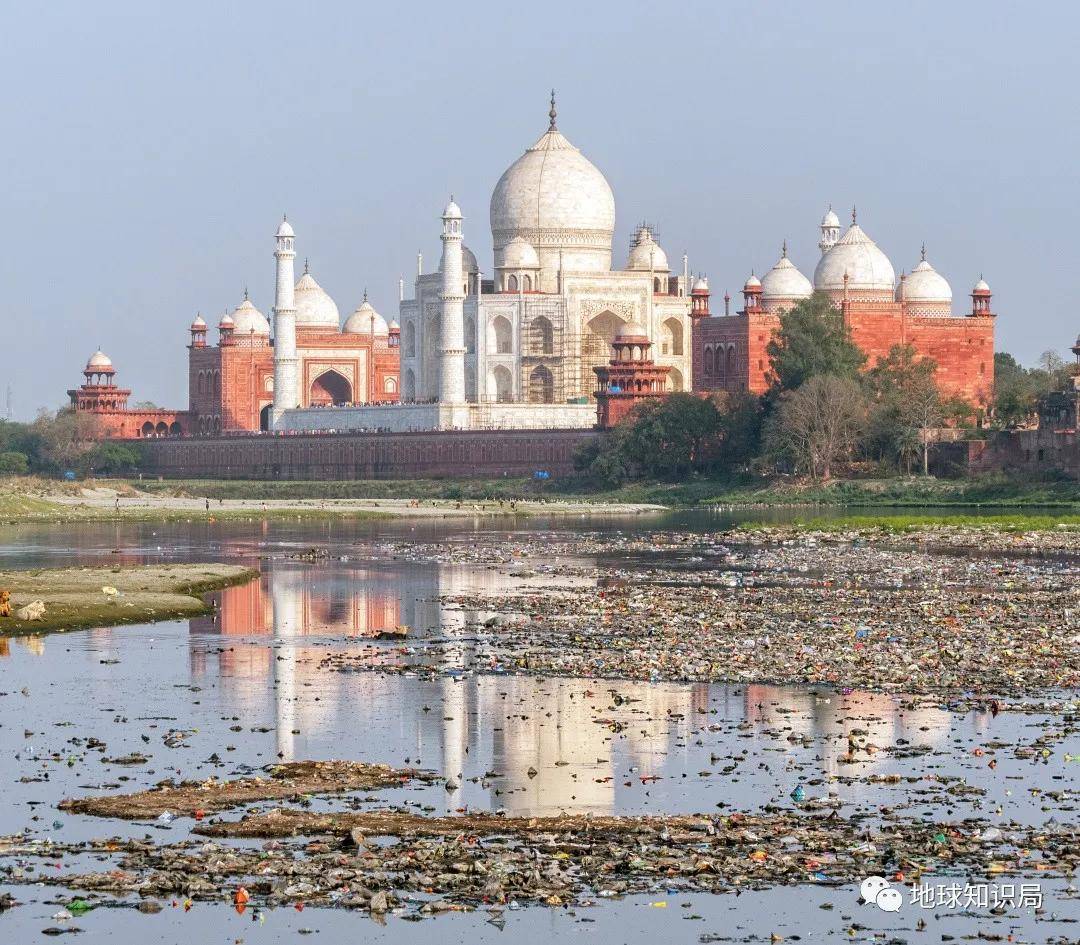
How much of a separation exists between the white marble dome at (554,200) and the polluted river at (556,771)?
59566 mm

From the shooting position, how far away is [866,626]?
25.8 metres

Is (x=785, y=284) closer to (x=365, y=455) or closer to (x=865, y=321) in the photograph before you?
(x=865, y=321)

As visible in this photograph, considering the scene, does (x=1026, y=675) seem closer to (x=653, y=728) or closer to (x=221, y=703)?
(x=653, y=728)

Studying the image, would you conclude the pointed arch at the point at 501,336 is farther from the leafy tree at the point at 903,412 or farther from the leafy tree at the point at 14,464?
the leafy tree at the point at 14,464

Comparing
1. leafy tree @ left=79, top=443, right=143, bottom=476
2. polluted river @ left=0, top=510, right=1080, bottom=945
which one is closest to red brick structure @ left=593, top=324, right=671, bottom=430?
leafy tree @ left=79, top=443, right=143, bottom=476

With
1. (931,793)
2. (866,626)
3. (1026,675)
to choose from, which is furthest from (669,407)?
(931,793)

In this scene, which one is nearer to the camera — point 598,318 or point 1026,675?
point 1026,675

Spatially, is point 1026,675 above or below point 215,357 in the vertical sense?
below

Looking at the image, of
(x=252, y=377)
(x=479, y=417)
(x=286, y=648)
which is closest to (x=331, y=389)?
(x=252, y=377)

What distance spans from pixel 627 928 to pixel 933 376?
225 ft

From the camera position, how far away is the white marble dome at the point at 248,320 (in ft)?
349

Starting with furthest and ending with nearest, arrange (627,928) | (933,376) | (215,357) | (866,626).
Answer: (215,357)
(933,376)
(866,626)
(627,928)

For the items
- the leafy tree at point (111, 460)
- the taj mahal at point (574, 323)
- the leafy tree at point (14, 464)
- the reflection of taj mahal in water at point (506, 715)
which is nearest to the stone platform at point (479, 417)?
the taj mahal at point (574, 323)

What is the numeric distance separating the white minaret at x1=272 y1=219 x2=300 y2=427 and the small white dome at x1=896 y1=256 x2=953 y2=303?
85.7 ft
